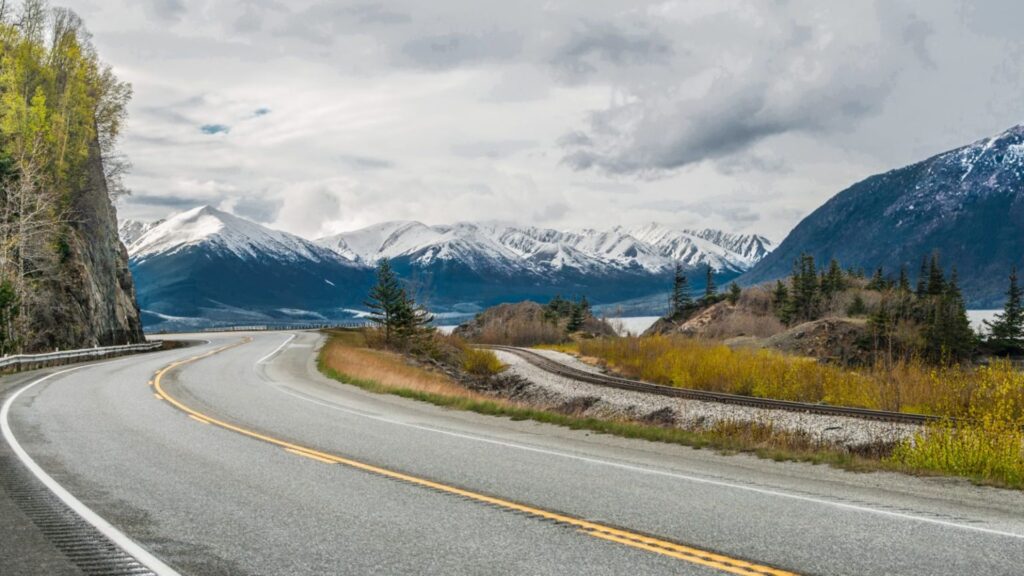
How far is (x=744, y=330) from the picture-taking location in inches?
Answer: 3177

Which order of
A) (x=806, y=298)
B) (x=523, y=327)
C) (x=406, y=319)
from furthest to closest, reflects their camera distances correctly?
(x=523, y=327), (x=806, y=298), (x=406, y=319)

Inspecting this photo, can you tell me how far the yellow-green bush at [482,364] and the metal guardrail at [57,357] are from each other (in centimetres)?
2099

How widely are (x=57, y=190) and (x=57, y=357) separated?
49.5 feet

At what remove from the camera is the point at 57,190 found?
139 feet

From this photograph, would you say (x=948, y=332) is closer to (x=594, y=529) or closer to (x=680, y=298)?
(x=680, y=298)

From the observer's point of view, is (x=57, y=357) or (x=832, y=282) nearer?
(x=57, y=357)

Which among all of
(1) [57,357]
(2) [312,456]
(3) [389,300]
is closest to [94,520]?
(2) [312,456]

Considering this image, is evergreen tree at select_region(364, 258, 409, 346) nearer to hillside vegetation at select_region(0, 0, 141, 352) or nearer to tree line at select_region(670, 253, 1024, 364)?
hillside vegetation at select_region(0, 0, 141, 352)

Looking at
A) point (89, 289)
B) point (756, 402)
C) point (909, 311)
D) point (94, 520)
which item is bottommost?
point (756, 402)

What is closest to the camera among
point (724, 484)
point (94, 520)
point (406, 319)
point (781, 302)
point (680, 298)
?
point (94, 520)

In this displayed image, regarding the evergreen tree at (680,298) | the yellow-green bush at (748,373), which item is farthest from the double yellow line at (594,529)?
the evergreen tree at (680,298)

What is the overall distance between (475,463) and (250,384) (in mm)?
15275

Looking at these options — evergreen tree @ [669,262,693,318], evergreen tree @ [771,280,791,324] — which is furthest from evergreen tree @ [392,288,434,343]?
evergreen tree @ [669,262,693,318]

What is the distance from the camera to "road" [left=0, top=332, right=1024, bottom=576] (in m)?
6.06
